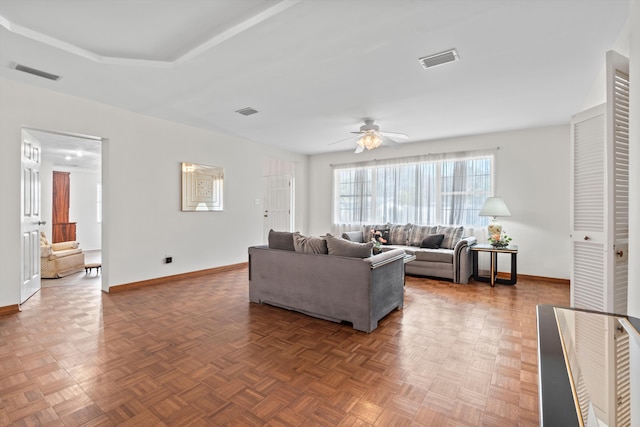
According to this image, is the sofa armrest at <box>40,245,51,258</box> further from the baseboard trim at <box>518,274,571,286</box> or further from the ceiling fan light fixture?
the baseboard trim at <box>518,274,571,286</box>

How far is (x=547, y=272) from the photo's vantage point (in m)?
4.87

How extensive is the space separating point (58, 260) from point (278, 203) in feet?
14.0

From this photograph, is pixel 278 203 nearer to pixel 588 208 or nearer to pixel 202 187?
pixel 202 187

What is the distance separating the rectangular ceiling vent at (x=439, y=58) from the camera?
8.58ft

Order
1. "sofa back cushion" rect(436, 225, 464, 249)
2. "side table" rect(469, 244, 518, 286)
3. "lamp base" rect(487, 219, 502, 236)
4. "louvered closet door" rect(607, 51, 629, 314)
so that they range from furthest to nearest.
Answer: "sofa back cushion" rect(436, 225, 464, 249), "lamp base" rect(487, 219, 502, 236), "side table" rect(469, 244, 518, 286), "louvered closet door" rect(607, 51, 629, 314)

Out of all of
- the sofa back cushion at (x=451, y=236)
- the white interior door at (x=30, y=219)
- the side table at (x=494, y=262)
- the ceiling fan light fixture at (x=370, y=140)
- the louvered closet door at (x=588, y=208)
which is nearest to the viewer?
the louvered closet door at (x=588, y=208)

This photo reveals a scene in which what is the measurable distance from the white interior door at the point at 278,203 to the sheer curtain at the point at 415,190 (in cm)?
111

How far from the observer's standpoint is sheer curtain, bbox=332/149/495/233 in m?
5.47

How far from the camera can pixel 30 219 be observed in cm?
382

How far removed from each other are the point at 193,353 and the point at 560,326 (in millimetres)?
2340

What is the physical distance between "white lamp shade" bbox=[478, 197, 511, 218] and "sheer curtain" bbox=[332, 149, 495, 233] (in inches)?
24.1


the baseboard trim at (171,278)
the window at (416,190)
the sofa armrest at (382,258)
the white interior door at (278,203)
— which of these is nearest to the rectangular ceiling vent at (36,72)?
the baseboard trim at (171,278)

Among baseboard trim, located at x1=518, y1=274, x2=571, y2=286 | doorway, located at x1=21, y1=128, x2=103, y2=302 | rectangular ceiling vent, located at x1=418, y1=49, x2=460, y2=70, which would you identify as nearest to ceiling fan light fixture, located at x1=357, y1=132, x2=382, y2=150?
rectangular ceiling vent, located at x1=418, y1=49, x2=460, y2=70

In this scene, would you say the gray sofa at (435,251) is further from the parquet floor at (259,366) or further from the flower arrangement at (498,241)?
the parquet floor at (259,366)
